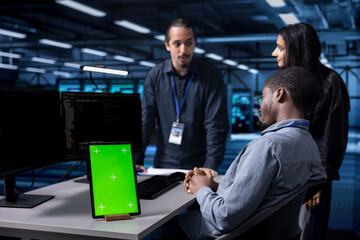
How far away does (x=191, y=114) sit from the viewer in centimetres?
252

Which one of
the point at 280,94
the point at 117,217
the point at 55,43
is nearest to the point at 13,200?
the point at 117,217

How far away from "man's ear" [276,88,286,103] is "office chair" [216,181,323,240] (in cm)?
32

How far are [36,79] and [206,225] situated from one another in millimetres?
10807

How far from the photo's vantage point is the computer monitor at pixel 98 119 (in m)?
1.87

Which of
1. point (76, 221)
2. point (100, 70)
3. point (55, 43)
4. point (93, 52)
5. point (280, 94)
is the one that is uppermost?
point (55, 43)

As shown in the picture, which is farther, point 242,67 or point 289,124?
point 242,67

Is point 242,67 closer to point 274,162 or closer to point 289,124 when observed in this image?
point 289,124

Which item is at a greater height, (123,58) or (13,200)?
(123,58)

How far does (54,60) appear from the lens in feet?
39.3

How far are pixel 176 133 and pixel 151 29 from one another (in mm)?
7753

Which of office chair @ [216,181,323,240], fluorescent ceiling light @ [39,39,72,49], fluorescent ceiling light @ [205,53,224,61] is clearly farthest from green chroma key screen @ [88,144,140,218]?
fluorescent ceiling light @ [205,53,224,61]

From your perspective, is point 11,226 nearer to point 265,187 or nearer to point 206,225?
point 206,225

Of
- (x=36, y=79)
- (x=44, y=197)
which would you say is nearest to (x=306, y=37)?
(x=44, y=197)

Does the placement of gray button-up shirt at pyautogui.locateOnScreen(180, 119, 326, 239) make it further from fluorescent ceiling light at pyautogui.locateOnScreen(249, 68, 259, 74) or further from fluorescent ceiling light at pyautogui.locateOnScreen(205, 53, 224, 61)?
fluorescent ceiling light at pyautogui.locateOnScreen(249, 68, 259, 74)
